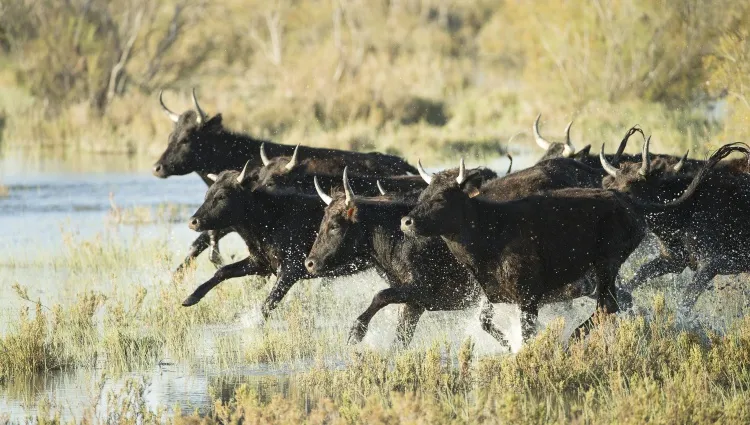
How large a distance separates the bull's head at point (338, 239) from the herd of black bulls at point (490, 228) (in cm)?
1

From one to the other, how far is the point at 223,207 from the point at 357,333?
1924 mm

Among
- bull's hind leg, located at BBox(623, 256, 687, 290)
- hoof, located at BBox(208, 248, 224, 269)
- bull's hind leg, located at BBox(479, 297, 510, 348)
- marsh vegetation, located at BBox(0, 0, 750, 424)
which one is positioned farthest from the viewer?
hoof, located at BBox(208, 248, 224, 269)

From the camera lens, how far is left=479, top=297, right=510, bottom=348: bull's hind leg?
10250 millimetres

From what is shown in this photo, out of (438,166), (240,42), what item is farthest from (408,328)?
(240,42)

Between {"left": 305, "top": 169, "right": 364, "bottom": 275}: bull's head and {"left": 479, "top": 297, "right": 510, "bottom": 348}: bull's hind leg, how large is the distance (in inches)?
42.7

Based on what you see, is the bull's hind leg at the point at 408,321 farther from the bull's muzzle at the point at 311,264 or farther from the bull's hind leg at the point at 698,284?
the bull's hind leg at the point at 698,284

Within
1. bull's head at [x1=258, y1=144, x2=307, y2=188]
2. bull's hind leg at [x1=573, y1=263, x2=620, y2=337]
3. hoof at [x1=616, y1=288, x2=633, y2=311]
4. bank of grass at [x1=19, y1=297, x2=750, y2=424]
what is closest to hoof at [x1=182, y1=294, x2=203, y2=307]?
bull's head at [x1=258, y1=144, x2=307, y2=188]

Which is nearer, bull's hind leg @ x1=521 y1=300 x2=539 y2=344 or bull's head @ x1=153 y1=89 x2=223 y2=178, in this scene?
bull's hind leg @ x1=521 y1=300 x2=539 y2=344

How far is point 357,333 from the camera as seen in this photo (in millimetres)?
10359

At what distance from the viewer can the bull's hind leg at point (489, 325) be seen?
404 inches

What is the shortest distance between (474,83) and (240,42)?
11735 mm

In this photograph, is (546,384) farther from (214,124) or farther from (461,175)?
(214,124)

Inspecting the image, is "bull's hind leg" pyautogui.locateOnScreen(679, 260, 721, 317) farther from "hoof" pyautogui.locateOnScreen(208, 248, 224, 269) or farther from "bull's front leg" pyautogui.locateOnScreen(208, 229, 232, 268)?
"hoof" pyautogui.locateOnScreen(208, 248, 224, 269)

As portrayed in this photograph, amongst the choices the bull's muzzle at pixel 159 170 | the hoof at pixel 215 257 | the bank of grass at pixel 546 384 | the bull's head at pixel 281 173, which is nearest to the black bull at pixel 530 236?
the bank of grass at pixel 546 384
